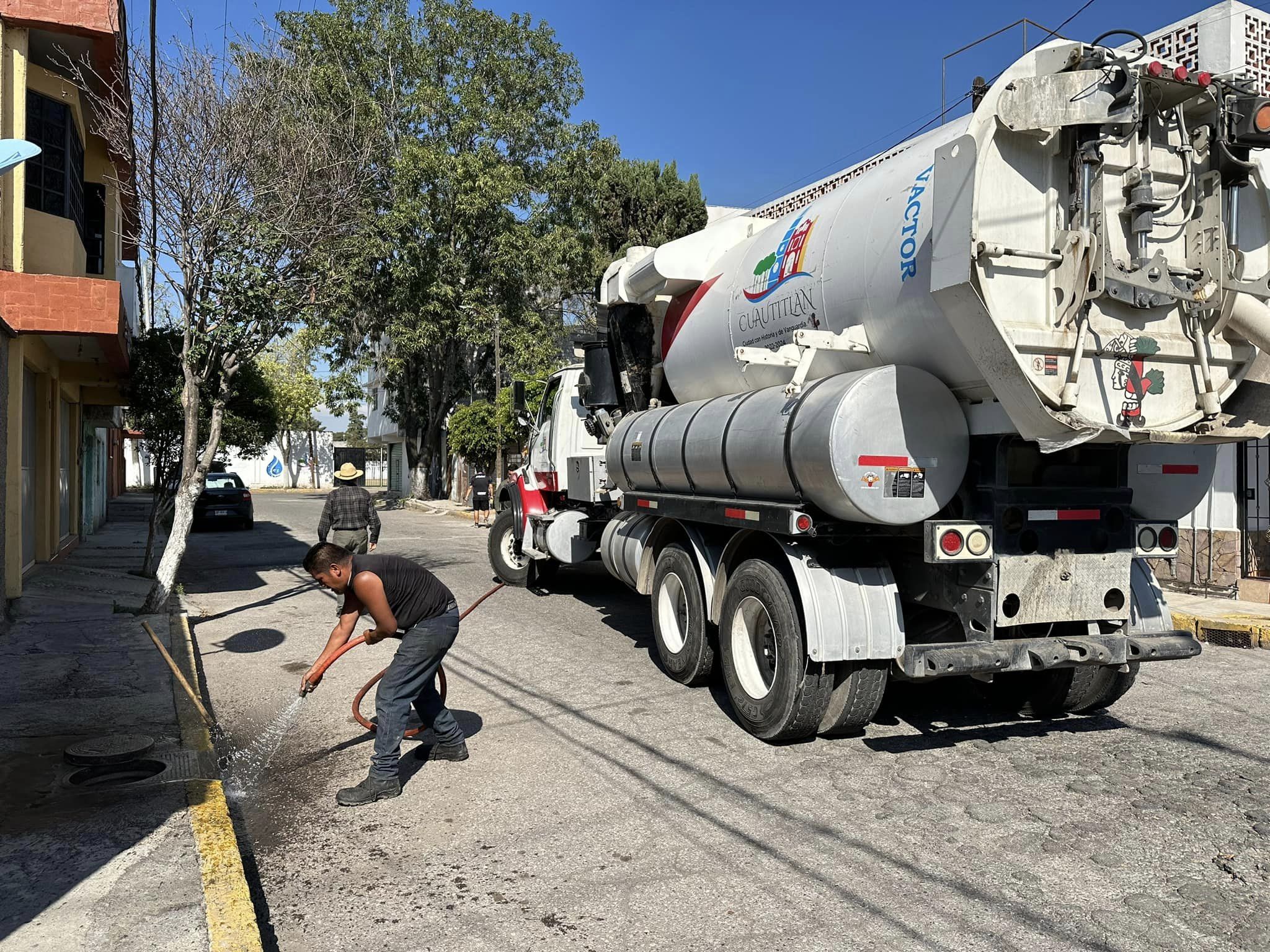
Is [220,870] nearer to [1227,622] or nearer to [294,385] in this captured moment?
[1227,622]

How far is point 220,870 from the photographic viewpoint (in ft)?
12.5

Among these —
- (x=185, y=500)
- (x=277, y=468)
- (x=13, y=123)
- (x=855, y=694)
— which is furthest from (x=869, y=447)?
(x=277, y=468)

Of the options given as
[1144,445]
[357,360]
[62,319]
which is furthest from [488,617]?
[357,360]

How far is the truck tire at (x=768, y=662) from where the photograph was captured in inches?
216

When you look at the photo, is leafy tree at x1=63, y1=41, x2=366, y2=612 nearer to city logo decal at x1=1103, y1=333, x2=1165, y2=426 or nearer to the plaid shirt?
the plaid shirt

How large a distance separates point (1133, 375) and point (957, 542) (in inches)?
50.0

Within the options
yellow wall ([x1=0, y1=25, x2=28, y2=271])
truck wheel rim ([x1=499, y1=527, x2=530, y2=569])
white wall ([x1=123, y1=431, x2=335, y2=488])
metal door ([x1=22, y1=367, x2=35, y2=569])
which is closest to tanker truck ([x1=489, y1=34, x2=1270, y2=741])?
truck wheel rim ([x1=499, y1=527, x2=530, y2=569])

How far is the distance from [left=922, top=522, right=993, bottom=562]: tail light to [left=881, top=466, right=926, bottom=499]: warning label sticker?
185 millimetres

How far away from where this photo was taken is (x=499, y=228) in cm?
2938

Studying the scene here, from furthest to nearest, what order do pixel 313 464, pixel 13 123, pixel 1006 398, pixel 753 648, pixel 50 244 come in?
pixel 313 464, pixel 50 244, pixel 13 123, pixel 753 648, pixel 1006 398

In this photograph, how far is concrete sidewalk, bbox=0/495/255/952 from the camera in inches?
134

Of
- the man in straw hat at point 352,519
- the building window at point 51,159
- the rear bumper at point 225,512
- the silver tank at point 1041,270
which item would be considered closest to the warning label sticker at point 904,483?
the silver tank at point 1041,270

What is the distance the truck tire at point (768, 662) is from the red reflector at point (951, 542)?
38.6 inches

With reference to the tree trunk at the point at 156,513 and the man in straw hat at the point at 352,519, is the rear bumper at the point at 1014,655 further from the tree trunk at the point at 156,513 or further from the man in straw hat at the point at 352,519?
the tree trunk at the point at 156,513
